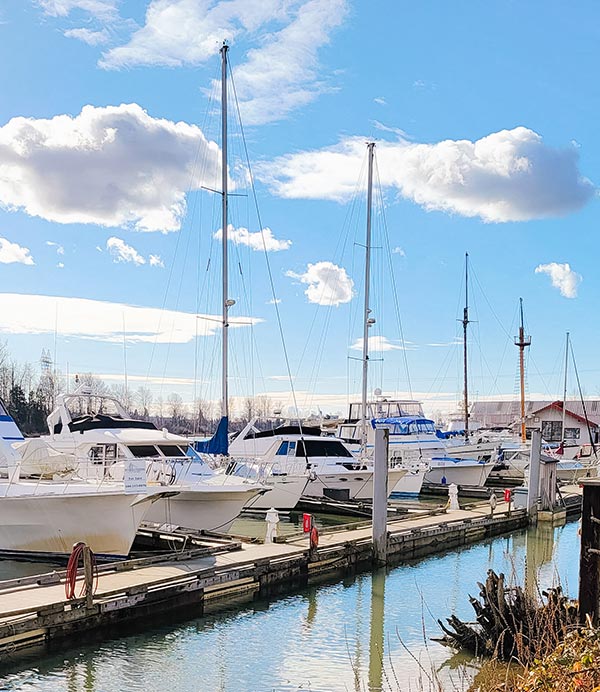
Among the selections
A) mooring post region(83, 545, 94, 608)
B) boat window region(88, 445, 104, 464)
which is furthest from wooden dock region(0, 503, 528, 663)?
boat window region(88, 445, 104, 464)

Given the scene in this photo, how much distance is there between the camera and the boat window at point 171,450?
23370 mm

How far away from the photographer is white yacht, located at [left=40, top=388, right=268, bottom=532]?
22.2m

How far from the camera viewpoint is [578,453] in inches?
2263

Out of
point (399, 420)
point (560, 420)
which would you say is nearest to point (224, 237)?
point (399, 420)

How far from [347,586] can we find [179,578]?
205 inches

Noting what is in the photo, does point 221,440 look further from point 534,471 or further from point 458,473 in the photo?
point 458,473

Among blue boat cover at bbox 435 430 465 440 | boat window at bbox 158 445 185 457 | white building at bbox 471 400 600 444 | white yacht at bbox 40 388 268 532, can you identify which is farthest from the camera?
white building at bbox 471 400 600 444

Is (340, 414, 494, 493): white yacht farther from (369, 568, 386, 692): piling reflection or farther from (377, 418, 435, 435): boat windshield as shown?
(369, 568, 386, 692): piling reflection

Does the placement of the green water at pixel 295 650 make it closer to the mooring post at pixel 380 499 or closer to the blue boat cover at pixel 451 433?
the mooring post at pixel 380 499

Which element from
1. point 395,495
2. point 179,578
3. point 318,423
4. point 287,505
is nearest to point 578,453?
point 318,423

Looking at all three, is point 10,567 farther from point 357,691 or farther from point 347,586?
point 357,691

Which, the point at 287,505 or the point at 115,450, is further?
the point at 287,505

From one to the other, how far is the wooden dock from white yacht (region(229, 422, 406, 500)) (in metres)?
8.64

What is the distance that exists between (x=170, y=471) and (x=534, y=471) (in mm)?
14841
